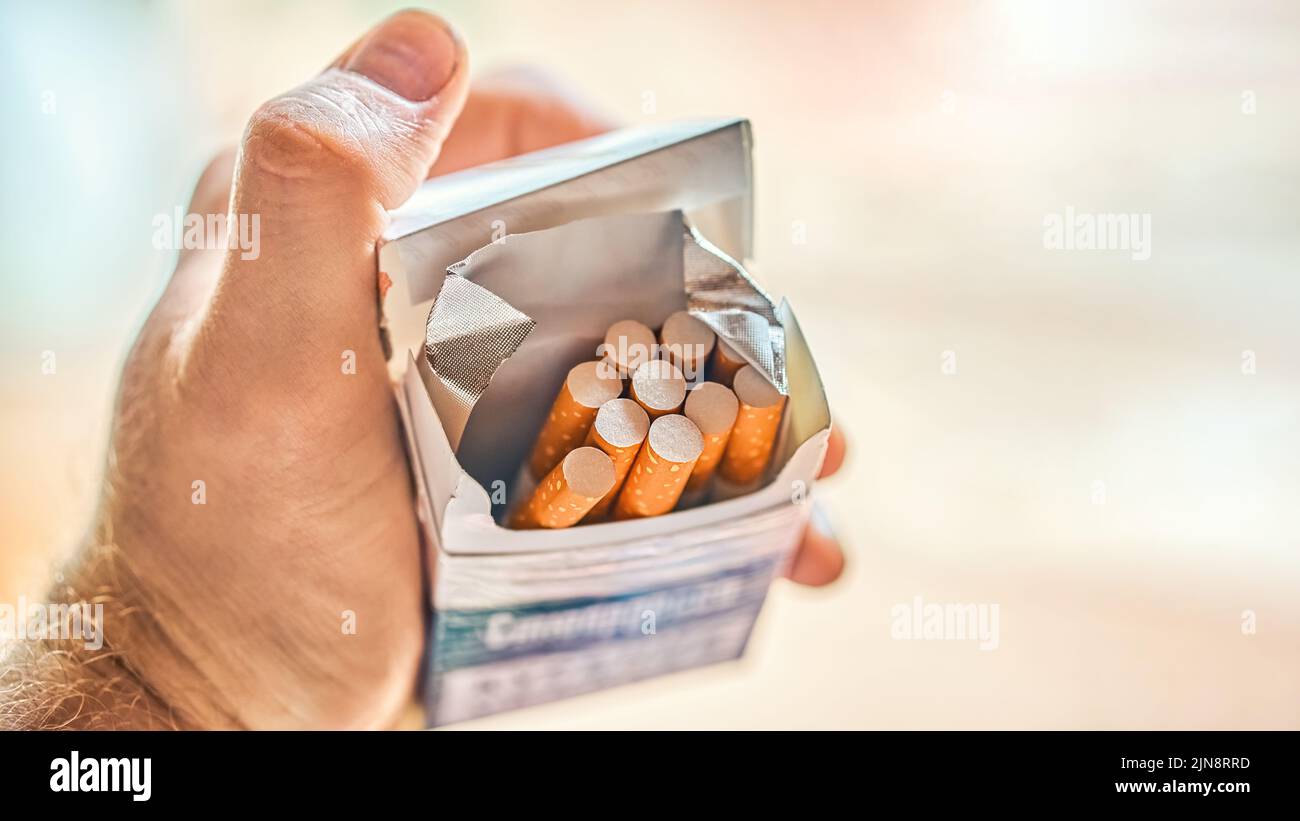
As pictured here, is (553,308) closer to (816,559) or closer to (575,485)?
(575,485)

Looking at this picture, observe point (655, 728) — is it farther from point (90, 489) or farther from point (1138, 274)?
point (1138, 274)

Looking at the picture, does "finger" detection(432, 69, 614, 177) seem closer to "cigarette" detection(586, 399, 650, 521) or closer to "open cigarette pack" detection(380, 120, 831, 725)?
"open cigarette pack" detection(380, 120, 831, 725)

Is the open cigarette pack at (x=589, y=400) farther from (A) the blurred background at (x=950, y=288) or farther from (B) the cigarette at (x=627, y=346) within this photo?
(A) the blurred background at (x=950, y=288)

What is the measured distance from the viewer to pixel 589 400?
0.56 m

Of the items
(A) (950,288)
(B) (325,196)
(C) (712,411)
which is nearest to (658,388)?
(C) (712,411)

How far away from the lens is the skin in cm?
59

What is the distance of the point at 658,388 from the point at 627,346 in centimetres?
5

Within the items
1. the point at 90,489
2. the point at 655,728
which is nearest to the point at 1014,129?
the point at 655,728

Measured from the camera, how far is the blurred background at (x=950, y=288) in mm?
966

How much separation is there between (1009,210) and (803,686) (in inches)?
29.2

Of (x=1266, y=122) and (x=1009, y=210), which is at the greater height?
(x=1266, y=122)

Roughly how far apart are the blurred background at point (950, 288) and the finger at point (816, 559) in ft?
0.25

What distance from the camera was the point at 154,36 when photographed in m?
1.27

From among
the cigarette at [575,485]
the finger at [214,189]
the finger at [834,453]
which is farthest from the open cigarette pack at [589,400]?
the finger at [214,189]
